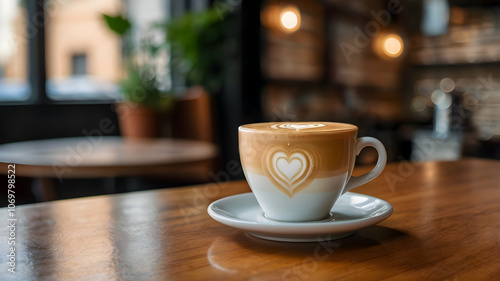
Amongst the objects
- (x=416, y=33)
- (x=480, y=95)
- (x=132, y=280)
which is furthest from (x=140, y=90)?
(x=416, y=33)

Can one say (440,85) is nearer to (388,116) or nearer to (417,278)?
(388,116)

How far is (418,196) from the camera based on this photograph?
0.78 m

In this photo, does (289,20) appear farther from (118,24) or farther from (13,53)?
(13,53)

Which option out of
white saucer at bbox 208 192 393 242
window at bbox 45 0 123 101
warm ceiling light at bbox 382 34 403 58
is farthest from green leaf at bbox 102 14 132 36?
warm ceiling light at bbox 382 34 403 58

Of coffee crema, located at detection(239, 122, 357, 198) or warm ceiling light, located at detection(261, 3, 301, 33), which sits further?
warm ceiling light, located at detection(261, 3, 301, 33)

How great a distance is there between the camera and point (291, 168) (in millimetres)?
505

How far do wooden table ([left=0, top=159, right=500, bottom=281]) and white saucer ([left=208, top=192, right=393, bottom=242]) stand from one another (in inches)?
0.5

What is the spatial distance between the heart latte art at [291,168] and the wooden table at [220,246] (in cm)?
6

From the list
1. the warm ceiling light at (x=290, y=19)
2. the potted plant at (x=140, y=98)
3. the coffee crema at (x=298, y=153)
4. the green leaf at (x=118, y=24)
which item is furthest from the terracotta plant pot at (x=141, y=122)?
the coffee crema at (x=298, y=153)

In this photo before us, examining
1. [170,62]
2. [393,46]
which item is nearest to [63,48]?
[170,62]

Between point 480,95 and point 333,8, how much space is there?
1386mm

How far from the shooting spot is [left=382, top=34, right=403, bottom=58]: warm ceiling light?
15.8ft

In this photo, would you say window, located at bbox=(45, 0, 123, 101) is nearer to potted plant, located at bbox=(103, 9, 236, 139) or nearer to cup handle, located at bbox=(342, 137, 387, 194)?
potted plant, located at bbox=(103, 9, 236, 139)

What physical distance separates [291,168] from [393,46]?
4.65m
